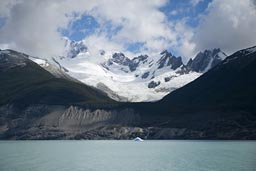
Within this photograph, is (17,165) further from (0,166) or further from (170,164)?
(170,164)

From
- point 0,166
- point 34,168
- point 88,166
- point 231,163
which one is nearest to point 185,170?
point 231,163

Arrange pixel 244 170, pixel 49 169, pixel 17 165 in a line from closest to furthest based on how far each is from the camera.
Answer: pixel 244 170 → pixel 49 169 → pixel 17 165

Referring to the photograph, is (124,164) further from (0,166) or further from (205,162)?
(0,166)

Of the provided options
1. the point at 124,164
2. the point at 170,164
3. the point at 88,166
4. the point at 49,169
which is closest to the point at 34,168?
the point at 49,169

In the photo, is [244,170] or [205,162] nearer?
[244,170]

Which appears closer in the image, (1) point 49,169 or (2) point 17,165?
(1) point 49,169

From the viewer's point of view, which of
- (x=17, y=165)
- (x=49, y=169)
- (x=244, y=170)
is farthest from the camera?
(x=17, y=165)

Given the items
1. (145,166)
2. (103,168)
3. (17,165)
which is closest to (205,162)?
(145,166)
